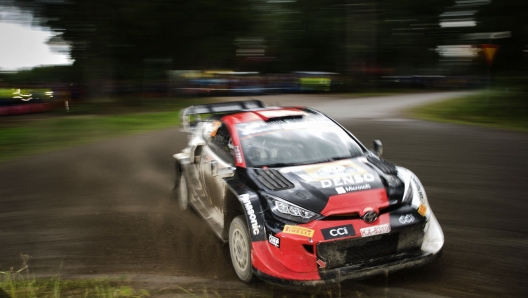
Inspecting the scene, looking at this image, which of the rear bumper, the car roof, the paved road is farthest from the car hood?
the car roof

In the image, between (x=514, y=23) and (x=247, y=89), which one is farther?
(x=247, y=89)

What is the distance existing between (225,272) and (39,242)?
268cm

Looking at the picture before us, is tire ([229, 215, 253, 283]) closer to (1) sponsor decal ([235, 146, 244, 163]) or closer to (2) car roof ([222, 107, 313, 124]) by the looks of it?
(1) sponsor decal ([235, 146, 244, 163])

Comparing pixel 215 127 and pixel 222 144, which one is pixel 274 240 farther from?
pixel 215 127

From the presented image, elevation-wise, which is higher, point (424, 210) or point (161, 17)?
point (161, 17)

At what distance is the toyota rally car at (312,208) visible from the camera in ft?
14.7

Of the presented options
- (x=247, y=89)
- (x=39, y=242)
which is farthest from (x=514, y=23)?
(x=39, y=242)

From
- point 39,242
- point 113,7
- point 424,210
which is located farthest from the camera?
point 113,7

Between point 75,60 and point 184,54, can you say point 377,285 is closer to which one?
point 75,60

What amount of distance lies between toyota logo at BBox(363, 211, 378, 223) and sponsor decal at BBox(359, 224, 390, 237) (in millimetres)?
69

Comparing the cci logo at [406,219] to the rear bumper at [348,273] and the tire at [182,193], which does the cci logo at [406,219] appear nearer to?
the rear bumper at [348,273]

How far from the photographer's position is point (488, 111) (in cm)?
1816

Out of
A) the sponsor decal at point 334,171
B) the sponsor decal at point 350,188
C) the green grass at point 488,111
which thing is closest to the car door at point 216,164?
the sponsor decal at point 334,171

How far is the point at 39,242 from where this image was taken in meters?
6.48
